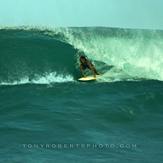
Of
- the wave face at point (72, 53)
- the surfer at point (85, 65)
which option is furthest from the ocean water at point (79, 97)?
the surfer at point (85, 65)

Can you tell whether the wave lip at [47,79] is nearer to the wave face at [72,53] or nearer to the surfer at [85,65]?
the wave face at [72,53]

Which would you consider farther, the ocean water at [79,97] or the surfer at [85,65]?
the surfer at [85,65]

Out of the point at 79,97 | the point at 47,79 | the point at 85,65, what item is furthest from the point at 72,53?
the point at 79,97

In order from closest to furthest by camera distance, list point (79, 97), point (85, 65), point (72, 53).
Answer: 1. point (79, 97)
2. point (85, 65)
3. point (72, 53)

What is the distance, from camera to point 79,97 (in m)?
21.7

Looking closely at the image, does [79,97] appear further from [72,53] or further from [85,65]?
[72,53]

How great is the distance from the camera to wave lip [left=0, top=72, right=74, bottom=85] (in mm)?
23595

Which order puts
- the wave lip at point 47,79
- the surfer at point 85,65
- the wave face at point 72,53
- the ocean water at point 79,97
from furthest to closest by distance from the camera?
the wave face at point 72,53, the surfer at point 85,65, the wave lip at point 47,79, the ocean water at point 79,97

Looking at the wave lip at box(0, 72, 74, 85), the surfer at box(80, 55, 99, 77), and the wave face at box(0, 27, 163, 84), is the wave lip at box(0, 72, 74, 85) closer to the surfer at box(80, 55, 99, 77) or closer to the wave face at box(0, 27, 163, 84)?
the wave face at box(0, 27, 163, 84)

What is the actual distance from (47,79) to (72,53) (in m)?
3.95

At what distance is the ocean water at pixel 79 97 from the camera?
1542 centimetres

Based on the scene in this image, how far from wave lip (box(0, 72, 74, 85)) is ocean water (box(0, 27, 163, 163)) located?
0.04 metres

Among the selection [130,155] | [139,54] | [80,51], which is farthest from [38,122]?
[139,54]

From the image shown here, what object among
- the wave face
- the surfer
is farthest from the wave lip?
the surfer
